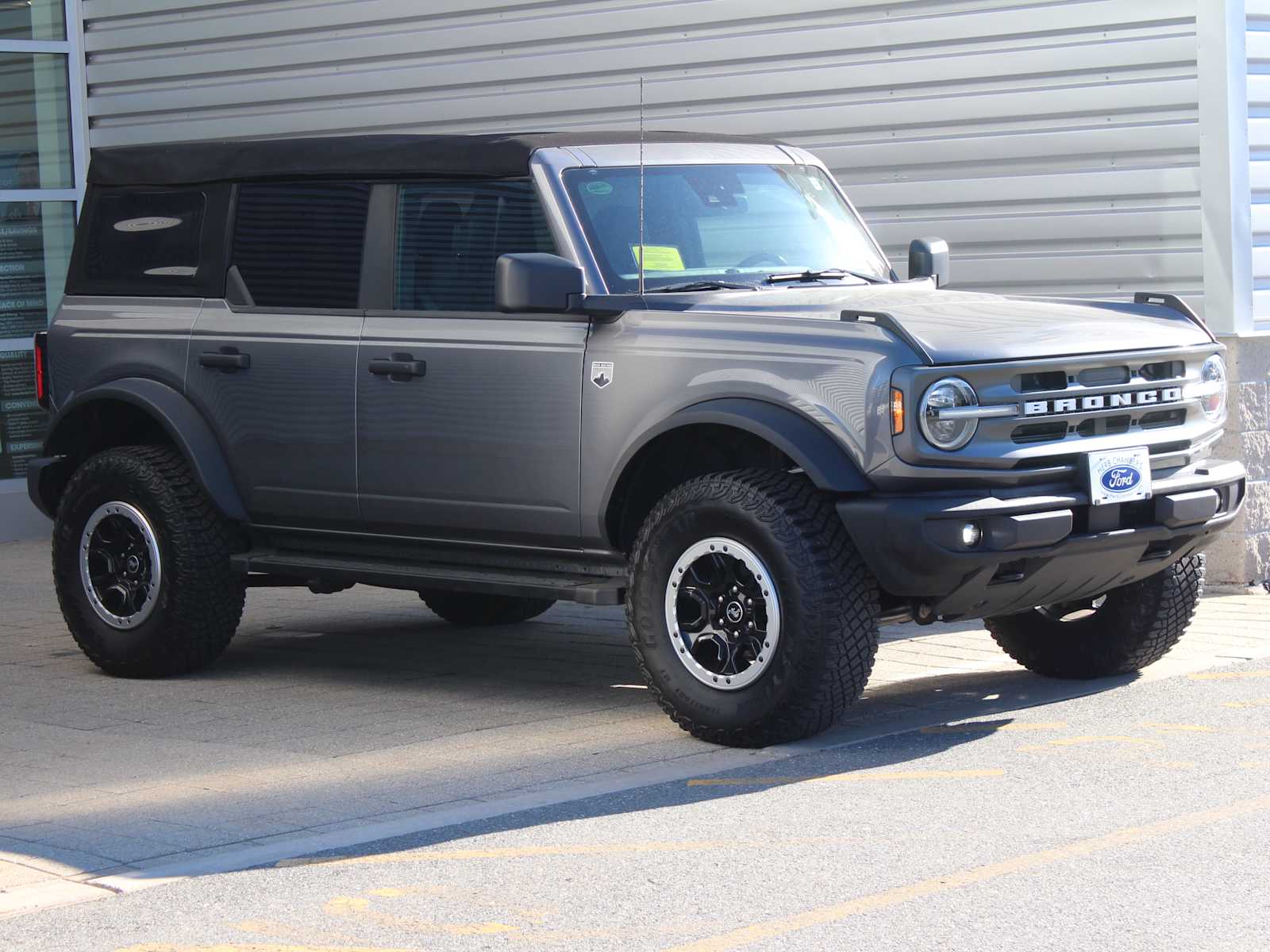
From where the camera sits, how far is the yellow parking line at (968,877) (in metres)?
4.62

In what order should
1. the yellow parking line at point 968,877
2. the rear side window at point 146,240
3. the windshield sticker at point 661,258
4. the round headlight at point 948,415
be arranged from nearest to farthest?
the yellow parking line at point 968,877
the round headlight at point 948,415
the windshield sticker at point 661,258
the rear side window at point 146,240

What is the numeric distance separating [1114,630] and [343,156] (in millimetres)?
3423

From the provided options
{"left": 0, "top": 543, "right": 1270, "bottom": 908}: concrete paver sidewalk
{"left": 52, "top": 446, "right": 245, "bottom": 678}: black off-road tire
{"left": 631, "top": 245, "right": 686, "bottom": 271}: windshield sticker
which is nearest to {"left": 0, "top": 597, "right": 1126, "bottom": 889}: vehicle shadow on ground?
{"left": 0, "top": 543, "right": 1270, "bottom": 908}: concrete paver sidewalk

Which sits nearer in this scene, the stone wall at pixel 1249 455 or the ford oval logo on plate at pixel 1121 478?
the ford oval logo on plate at pixel 1121 478

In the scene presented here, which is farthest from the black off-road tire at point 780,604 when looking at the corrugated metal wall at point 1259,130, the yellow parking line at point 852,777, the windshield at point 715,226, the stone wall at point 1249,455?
the corrugated metal wall at point 1259,130

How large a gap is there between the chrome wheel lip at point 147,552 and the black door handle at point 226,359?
688mm

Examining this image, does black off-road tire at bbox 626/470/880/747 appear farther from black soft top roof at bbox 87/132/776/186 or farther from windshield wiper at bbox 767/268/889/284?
black soft top roof at bbox 87/132/776/186

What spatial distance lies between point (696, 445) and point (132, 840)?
8.00ft

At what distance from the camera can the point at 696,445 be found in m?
7.18

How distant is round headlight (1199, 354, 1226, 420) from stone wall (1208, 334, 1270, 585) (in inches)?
109

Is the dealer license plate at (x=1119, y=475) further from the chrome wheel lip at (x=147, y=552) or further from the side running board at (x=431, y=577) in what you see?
the chrome wheel lip at (x=147, y=552)

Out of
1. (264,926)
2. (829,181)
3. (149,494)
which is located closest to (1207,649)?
(829,181)

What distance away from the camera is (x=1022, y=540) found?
6348 mm

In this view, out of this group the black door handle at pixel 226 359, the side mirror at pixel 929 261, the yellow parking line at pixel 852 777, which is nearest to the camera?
the yellow parking line at pixel 852 777
